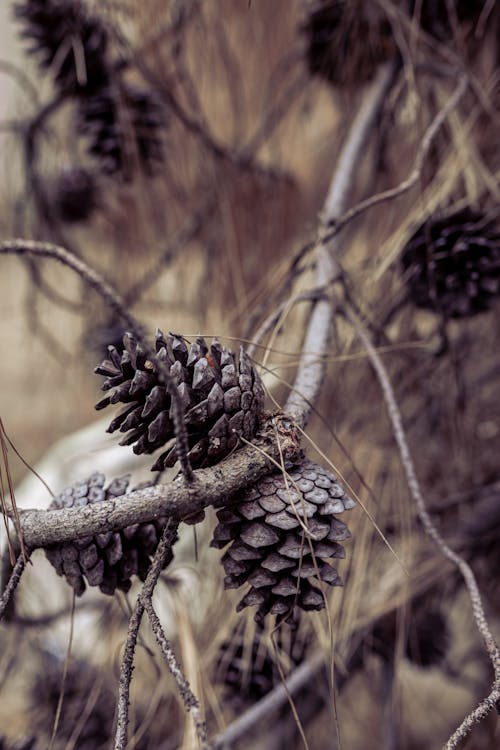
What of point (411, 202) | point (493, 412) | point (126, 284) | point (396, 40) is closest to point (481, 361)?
point (493, 412)

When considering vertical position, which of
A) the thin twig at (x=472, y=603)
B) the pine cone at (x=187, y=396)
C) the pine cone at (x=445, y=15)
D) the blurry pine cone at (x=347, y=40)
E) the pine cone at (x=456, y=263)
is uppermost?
the blurry pine cone at (x=347, y=40)

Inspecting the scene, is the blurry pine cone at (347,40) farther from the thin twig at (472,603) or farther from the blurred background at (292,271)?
the thin twig at (472,603)

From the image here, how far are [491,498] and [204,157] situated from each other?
1.52ft

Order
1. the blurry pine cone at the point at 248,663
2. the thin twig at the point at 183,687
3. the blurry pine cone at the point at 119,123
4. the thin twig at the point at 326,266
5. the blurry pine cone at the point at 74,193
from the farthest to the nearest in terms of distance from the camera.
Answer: the blurry pine cone at the point at 74,193 < the blurry pine cone at the point at 119,123 < the blurry pine cone at the point at 248,663 < the thin twig at the point at 326,266 < the thin twig at the point at 183,687

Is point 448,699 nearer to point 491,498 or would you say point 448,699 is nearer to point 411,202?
point 491,498

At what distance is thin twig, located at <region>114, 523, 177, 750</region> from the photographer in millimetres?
224

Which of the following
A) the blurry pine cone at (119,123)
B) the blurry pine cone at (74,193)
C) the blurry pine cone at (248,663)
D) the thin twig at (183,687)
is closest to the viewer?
the thin twig at (183,687)

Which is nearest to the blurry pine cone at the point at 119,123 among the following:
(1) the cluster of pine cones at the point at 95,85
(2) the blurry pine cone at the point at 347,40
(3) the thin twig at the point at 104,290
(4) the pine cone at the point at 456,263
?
(1) the cluster of pine cones at the point at 95,85

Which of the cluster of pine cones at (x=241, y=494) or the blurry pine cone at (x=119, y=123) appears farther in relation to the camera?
the blurry pine cone at (x=119, y=123)

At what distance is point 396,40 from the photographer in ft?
1.74

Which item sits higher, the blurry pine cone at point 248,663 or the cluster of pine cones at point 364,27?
the cluster of pine cones at point 364,27

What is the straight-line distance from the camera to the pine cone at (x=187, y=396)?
26cm

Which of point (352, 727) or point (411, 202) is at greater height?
point (411, 202)

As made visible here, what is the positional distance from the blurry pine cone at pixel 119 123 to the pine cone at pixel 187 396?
1.29ft
